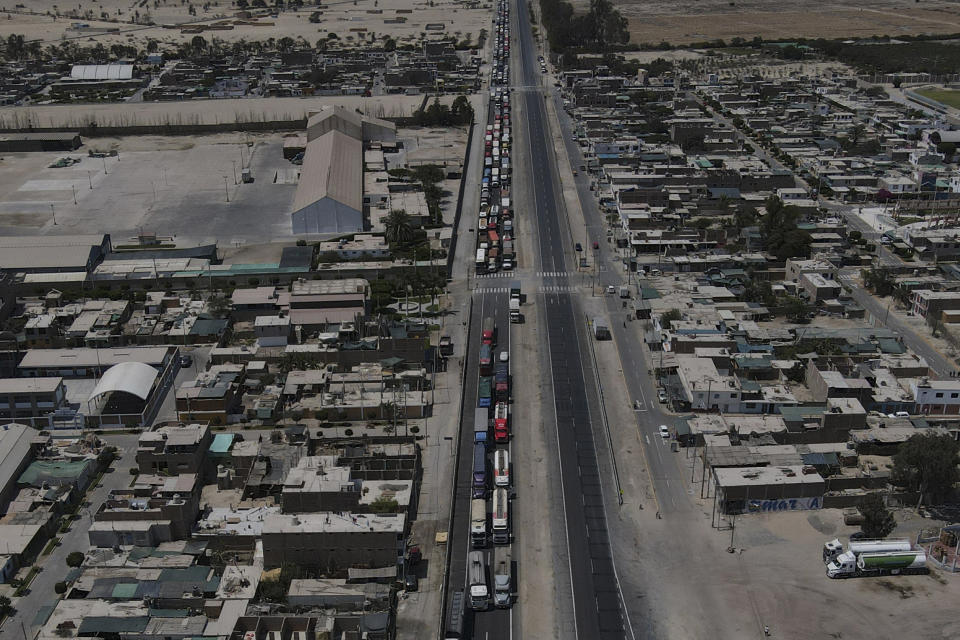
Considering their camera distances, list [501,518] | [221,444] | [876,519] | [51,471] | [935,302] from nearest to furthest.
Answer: [876,519], [501,518], [51,471], [221,444], [935,302]

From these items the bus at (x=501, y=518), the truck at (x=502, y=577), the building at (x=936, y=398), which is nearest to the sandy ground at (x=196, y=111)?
the building at (x=936, y=398)

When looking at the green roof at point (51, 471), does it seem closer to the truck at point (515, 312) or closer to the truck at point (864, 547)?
the truck at point (515, 312)

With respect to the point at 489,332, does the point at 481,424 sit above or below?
below

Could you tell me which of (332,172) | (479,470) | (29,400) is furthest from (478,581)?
(332,172)

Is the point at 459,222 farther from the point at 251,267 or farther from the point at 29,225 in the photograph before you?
the point at 29,225

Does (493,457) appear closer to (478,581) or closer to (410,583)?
(478,581)

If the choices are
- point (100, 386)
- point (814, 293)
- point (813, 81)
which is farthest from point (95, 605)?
point (813, 81)
